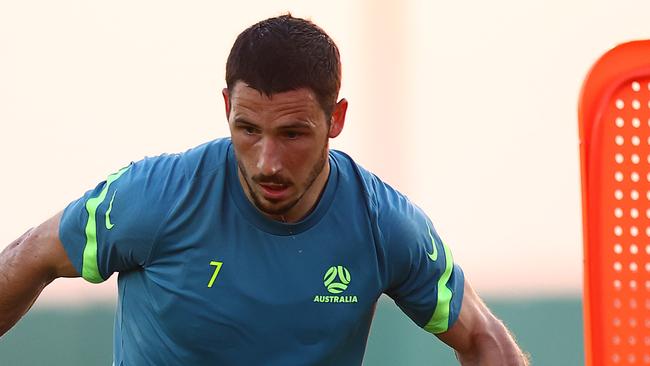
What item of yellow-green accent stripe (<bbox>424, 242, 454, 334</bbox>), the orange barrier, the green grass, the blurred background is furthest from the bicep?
the green grass

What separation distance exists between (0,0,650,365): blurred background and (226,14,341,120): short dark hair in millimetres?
2271

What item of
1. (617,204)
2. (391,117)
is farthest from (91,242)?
(391,117)

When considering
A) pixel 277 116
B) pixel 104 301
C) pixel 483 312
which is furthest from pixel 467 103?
pixel 277 116

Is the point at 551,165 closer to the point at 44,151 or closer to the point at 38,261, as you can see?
the point at 44,151

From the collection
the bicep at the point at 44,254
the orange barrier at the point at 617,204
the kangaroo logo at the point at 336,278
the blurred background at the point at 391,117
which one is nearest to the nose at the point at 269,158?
the kangaroo logo at the point at 336,278

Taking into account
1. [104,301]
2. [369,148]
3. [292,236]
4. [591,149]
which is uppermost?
[591,149]

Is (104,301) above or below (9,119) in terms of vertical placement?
below

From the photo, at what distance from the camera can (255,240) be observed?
2.77 m

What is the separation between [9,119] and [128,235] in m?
2.47

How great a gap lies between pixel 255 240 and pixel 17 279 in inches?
20.1

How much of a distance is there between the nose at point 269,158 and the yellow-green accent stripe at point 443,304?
0.51 meters

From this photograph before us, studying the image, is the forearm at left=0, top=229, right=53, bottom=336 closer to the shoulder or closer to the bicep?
the bicep

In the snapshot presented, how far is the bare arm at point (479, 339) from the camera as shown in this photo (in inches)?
116

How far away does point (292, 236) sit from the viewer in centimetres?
279
